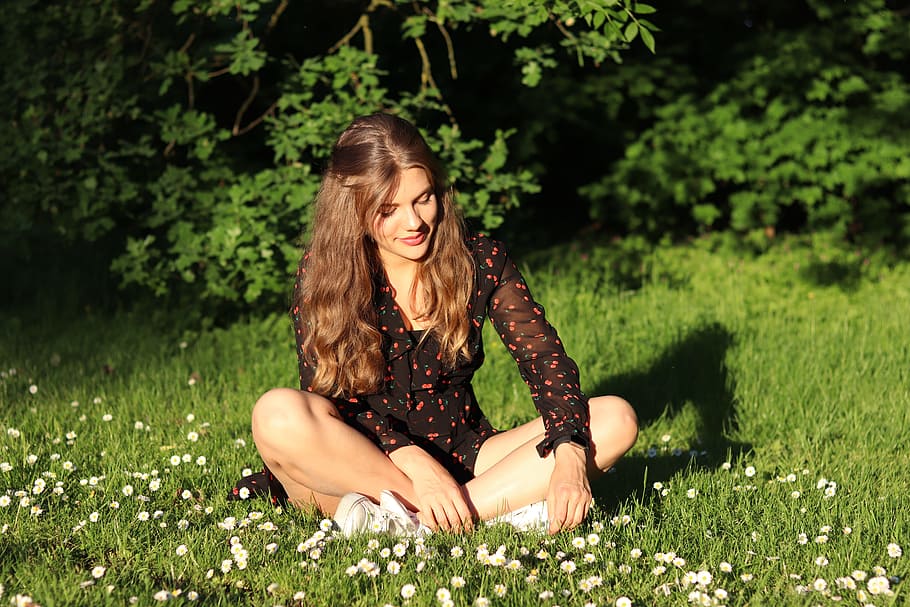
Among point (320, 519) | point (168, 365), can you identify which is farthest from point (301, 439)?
point (168, 365)

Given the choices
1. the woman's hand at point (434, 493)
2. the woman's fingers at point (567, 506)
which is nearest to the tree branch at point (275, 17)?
the woman's hand at point (434, 493)

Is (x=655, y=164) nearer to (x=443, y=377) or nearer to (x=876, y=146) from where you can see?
(x=876, y=146)

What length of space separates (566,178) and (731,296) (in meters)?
3.21

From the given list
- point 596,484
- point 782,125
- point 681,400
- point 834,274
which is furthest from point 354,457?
point 782,125

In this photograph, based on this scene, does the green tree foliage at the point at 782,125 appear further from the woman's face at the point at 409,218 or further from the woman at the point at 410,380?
the woman's face at the point at 409,218

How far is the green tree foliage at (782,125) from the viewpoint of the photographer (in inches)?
290

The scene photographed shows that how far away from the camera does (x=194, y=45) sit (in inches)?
Result: 237

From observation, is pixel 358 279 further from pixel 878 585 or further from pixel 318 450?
pixel 878 585

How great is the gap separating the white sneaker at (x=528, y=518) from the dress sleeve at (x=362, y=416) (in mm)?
383

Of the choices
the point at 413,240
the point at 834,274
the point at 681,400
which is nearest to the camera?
the point at 413,240

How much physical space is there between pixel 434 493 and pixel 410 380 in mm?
455

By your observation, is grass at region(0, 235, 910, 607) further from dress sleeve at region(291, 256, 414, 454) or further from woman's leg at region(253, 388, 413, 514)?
dress sleeve at region(291, 256, 414, 454)

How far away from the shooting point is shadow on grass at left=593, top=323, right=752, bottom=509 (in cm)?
370

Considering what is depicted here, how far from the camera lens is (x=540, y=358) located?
10.6ft
